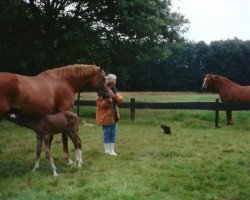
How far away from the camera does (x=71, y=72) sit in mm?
10477

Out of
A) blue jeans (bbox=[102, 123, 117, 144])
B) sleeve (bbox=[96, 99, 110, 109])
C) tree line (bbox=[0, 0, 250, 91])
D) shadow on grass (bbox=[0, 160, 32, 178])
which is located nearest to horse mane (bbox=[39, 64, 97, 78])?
sleeve (bbox=[96, 99, 110, 109])

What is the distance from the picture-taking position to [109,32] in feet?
74.1

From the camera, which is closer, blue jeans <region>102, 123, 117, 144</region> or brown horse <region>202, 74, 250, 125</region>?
blue jeans <region>102, 123, 117, 144</region>

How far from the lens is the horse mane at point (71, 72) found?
1038 cm

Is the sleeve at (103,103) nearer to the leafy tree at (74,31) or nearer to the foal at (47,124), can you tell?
the foal at (47,124)

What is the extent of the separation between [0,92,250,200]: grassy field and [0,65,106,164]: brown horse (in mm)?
1294

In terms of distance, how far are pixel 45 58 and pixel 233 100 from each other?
9.45 meters

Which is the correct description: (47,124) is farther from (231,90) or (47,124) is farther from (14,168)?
(231,90)

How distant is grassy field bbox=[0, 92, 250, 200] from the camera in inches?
299

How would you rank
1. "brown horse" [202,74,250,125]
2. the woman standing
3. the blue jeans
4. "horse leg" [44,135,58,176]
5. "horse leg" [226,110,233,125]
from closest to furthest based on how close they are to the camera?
"horse leg" [44,135,58,176]
the woman standing
the blue jeans
"horse leg" [226,110,233,125]
"brown horse" [202,74,250,125]

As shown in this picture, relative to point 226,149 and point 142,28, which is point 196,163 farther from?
point 142,28

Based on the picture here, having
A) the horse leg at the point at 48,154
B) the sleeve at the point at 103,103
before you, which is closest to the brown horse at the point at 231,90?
the sleeve at the point at 103,103

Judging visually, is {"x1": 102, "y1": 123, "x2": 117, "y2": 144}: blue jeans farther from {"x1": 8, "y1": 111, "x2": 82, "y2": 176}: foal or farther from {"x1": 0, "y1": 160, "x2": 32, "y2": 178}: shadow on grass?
{"x1": 0, "y1": 160, "x2": 32, "y2": 178}: shadow on grass

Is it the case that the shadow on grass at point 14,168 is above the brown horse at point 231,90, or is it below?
below
